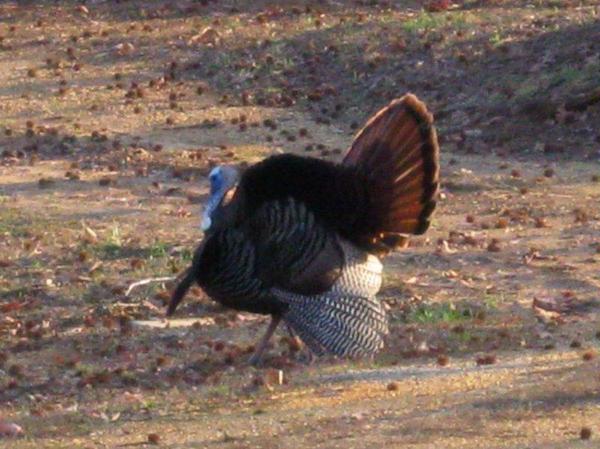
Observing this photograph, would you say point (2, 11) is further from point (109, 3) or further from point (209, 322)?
point (209, 322)

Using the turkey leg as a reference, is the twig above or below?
below

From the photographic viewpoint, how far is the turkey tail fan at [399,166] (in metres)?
8.22

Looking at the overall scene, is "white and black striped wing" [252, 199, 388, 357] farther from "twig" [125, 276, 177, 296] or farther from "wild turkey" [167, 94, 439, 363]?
"twig" [125, 276, 177, 296]

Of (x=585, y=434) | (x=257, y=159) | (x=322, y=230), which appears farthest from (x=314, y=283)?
(x=257, y=159)

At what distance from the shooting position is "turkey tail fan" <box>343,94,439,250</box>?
8.22m

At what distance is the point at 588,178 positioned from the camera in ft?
44.5

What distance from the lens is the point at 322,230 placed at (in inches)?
320

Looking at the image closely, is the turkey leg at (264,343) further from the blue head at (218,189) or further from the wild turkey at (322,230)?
the blue head at (218,189)

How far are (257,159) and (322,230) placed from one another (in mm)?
6017

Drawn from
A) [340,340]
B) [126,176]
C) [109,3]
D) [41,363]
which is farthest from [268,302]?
[109,3]

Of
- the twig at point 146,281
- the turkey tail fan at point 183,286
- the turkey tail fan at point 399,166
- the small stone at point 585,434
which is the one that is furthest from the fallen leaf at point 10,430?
the twig at point 146,281

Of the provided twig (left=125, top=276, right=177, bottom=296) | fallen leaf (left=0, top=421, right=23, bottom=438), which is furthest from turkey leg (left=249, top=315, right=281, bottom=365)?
twig (left=125, top=276, right=177, bottom=296)

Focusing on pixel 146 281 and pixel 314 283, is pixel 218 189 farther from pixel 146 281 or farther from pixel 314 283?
pixel 146 281

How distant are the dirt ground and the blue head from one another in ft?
2.36
